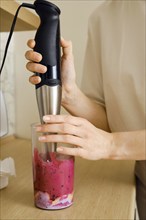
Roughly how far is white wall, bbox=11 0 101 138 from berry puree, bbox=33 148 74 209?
75 cm

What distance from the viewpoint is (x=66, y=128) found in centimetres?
54

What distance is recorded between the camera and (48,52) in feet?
1.71

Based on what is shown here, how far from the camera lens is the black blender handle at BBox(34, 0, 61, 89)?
50 centimetres

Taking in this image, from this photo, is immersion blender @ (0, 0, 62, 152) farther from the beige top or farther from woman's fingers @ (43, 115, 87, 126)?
the beige top

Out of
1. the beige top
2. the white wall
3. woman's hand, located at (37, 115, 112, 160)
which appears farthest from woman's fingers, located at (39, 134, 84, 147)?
the white wall

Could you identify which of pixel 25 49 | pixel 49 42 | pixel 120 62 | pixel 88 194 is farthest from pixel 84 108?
pixel 25 49

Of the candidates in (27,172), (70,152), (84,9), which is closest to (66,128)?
(70,152)

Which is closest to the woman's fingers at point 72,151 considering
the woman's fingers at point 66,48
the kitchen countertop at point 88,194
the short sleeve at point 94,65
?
the kitchen countertop at point 88,194

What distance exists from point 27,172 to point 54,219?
281mm

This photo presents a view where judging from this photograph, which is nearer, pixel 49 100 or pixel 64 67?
pixel 49 100

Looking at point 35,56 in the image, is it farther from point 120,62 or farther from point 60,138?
point 120,62

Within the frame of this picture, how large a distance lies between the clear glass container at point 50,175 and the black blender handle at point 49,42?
0.10m

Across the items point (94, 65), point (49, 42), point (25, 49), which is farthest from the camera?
point (25, 49)

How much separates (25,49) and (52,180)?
0.86 meters
